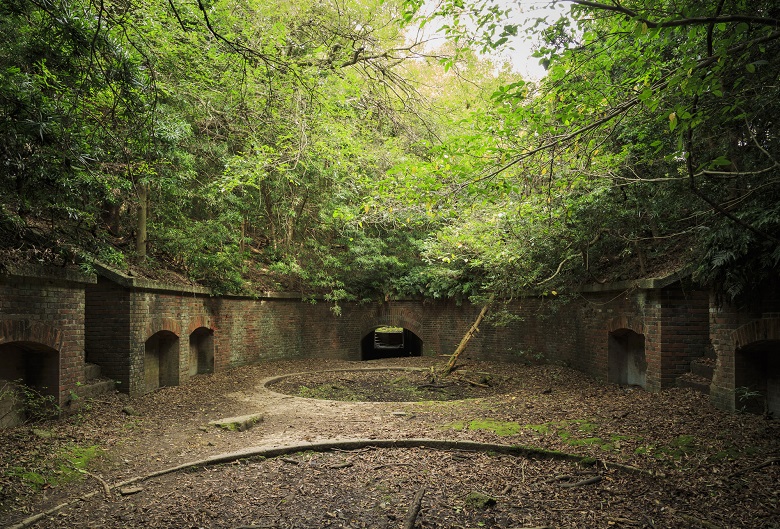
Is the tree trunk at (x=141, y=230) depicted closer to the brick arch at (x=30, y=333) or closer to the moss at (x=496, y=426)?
the brick arch at (x=30, y=333)

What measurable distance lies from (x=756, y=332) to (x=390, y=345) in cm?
2285

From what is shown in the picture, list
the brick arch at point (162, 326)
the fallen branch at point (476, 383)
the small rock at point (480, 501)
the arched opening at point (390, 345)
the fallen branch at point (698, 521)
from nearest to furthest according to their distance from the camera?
the fallen branch at point (698, 521)
the small rock at point (480, 501)
the brick arch at point (162, 326)
the fallen branch at point (476, 383)
the arched opening at point (390, 345)

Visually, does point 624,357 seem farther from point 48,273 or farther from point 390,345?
point 390,345

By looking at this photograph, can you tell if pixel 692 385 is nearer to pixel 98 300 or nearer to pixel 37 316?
pixel 37 316

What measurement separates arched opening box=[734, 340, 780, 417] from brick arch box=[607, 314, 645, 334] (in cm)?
227

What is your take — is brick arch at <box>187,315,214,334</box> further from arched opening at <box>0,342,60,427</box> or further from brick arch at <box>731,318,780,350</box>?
brick arch at <box>731,318,780,350</box>

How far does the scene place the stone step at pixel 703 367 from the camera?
7703 millimetres

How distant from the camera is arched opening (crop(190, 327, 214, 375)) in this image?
42.0 feet

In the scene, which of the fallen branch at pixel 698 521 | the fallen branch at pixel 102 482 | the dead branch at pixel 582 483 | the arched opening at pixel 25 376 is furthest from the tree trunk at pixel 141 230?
the fallen branch at pixel 698 521

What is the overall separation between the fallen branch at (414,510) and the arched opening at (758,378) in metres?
4.58

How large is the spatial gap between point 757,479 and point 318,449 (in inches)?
185

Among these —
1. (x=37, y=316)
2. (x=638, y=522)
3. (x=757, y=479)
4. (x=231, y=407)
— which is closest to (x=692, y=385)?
(x=757, y=479)

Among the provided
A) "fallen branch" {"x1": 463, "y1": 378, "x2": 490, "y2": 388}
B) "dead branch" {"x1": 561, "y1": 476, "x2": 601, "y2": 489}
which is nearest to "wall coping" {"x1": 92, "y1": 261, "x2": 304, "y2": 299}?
"fallen branch" {"x1": 463, "y1": 378, "x2": 490, "y2": 388}

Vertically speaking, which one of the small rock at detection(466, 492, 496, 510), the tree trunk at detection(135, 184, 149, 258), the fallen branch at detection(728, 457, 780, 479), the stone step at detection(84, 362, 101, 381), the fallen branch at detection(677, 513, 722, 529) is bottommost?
the small rock at detection(466, 492, 496, 510)
